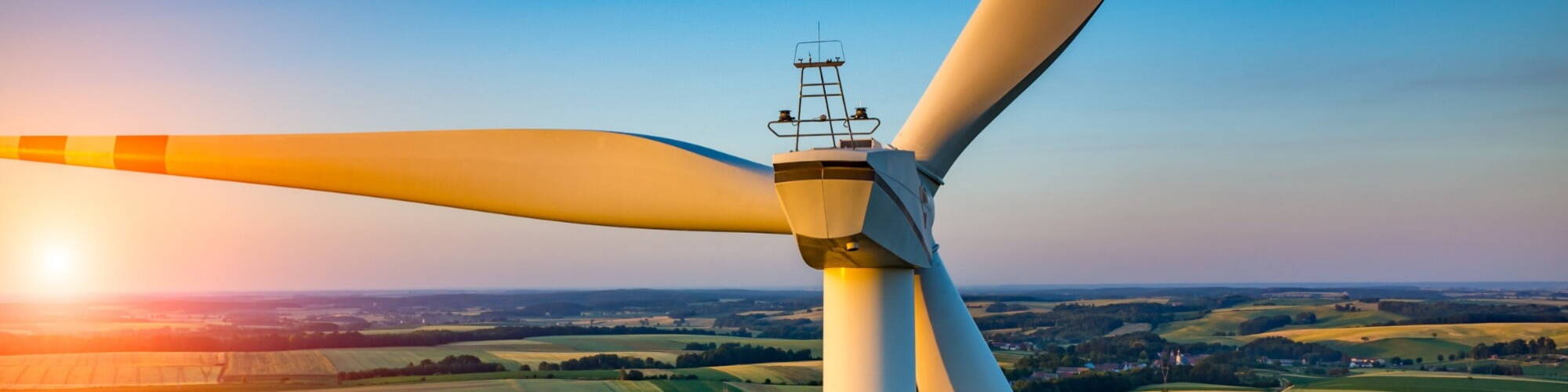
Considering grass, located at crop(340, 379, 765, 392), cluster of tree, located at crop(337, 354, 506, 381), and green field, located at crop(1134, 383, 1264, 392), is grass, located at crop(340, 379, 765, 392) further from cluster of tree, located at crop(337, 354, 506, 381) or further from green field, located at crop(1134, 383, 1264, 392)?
green field, located at crop(1134, 383, 1264, 392)

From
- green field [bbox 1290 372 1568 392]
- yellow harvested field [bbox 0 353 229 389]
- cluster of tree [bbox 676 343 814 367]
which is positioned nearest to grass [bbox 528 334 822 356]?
cluster of tree [bbox 676 343 814 367]

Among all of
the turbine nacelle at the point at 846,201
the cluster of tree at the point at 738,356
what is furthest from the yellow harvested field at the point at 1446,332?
the turbine nacelle at the point at 846,201

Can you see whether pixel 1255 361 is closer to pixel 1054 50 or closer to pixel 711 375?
pixel 711 375

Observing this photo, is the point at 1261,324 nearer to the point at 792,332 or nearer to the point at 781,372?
the point at 792,332

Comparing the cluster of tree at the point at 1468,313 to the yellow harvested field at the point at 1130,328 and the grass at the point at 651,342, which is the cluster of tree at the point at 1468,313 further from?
the grass at the point at 651,342

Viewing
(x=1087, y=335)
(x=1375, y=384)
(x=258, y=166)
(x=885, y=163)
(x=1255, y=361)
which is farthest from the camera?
(x=1087, y=335)

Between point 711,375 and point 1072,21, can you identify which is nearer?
point 1072,21

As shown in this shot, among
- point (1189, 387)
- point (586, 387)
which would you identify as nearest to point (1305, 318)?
point (1189, 387)

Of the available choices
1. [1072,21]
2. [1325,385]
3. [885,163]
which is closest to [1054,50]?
[1072,21]
